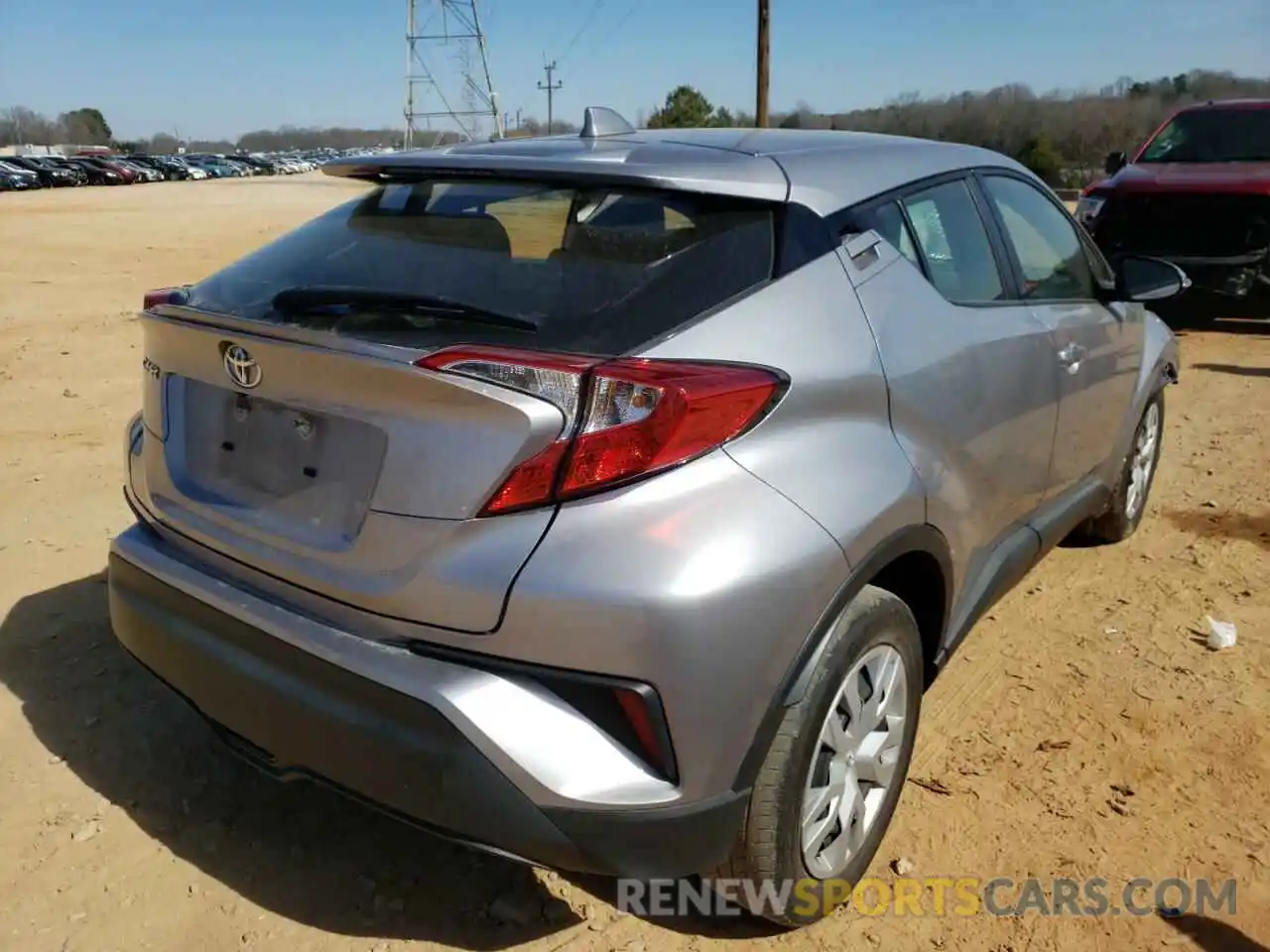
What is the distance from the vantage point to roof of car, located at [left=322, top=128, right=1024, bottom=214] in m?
2.35

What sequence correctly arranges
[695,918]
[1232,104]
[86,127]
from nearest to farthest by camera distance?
[695,918] < [1232,104] < [86,127]

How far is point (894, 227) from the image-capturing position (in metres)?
2.71

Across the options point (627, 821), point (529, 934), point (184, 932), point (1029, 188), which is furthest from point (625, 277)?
point (1029, 188)

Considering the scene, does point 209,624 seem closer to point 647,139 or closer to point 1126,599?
point 647,139

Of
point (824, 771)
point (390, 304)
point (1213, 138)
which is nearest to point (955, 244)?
point (824, 771)

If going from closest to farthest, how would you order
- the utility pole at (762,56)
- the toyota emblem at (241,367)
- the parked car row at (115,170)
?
the toyota emblem at (241,367), the utility pole at (762,56), the parked car row at (115,170)

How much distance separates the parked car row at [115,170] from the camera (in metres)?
50.2

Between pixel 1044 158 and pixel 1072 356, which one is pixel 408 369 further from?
pixel 1044 158

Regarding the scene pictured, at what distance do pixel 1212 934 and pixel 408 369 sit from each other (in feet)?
7.33

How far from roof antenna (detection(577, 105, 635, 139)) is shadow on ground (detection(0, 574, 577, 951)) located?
1964mm

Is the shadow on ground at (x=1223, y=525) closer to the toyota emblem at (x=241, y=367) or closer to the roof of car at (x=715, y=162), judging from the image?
the roof of car at (x=715, y=162)

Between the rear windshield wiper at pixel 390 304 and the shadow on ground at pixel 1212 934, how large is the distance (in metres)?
2.05

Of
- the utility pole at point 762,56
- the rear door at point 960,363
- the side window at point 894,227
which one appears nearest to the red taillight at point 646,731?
the rear door at point 960,363

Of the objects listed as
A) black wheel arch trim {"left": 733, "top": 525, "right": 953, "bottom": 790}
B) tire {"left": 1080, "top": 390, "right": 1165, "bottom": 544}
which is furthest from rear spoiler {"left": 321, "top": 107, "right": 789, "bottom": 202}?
tire {"left": 1080, "top": 390, "right": 1165, "bottom": 544}
